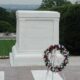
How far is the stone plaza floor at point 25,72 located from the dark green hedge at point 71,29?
12.1 ft

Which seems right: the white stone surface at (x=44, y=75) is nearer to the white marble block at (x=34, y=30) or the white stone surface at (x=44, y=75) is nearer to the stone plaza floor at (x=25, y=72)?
the stone plaza floor at (x=25, y=72)

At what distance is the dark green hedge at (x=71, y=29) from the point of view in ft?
49.5

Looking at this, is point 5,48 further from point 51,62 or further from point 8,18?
point 8,18

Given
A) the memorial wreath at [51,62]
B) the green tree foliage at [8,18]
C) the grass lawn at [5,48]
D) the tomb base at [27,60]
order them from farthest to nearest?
the green tree foliage at [8,18]
the grass lawn at [5,48]
the tomb base at [27,60]
the memorial wreath at [51,62]

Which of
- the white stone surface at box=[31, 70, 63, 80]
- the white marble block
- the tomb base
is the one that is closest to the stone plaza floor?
the white stone surface at box=[31, 70, 63, 80]

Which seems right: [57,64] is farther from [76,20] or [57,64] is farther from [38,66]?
Answer: [76,20]

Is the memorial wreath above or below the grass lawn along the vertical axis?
above

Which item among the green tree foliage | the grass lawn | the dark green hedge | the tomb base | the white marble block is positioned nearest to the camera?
the tomb base

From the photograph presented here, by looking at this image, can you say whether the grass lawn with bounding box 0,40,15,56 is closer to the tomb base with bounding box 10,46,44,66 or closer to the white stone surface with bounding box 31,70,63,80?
the tomb base with bounding box 10,46,44,66

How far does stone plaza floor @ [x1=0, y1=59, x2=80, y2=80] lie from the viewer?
9.80 meters

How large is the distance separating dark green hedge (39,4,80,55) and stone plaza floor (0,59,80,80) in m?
3.68

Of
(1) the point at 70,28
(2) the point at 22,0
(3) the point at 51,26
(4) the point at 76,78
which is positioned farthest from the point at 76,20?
(2) the point at 22,0

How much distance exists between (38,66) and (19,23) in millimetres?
1214

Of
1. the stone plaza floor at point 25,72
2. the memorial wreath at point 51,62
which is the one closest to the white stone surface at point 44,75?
the stone plaza floor at point 25,72
